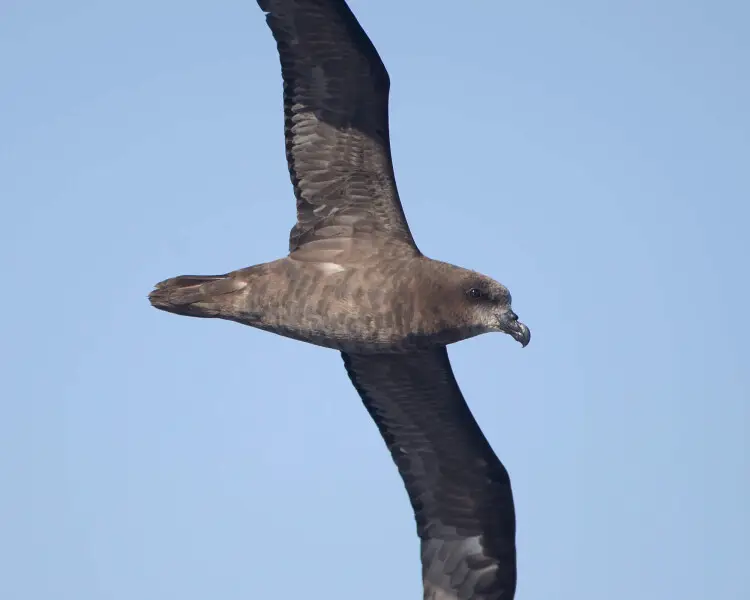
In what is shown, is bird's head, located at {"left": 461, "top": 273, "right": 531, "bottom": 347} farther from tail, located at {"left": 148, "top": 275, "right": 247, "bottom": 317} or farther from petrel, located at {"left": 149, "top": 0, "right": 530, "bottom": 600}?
tail, located at {"left": 148, "top": 275, "right": 247, "bottom": 317}

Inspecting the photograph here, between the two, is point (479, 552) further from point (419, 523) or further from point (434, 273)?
point (434, 273)

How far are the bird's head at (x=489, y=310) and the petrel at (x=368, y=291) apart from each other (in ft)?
0.04

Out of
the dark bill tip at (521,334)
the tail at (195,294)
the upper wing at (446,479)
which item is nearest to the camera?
the dark bill tip at (521,334)

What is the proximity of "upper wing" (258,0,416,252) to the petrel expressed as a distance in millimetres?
14

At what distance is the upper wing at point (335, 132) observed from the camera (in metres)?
14.2

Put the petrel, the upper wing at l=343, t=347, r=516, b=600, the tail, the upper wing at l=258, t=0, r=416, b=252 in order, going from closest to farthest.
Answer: the petrel → the upper wing at l=258, t=0, r=416, b=252 → the tail → the upper wing at l=343, t=347, r=516, b=600

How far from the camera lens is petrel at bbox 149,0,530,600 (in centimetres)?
1383

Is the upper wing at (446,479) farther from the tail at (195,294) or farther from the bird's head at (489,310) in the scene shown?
the tail at (195,294)

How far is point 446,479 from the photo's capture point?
16.3 metres

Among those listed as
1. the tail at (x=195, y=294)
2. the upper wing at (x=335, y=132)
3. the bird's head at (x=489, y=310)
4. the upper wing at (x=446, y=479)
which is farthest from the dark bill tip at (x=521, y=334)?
the tail at (x=195, y=294)

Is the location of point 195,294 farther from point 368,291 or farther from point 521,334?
point 521,334

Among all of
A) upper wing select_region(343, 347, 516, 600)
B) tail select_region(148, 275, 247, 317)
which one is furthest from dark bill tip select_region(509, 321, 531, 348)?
tail select_region(148, 275, 247, 317)

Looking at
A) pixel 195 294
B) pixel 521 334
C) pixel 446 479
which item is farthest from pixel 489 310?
pixel 195 294

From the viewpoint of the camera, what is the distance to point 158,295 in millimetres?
14766
